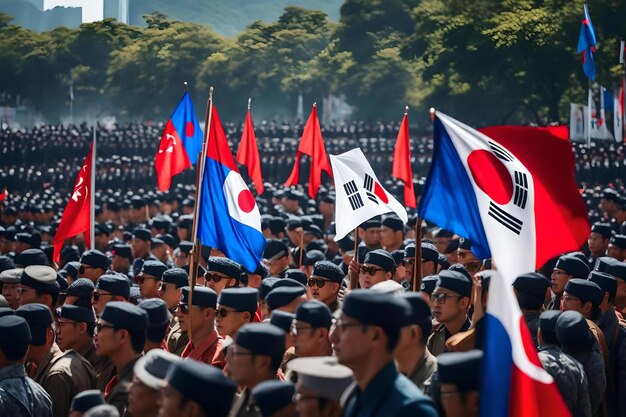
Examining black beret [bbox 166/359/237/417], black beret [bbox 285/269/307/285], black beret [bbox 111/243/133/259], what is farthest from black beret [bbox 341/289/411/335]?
black beret [bbox 111/243/133/259]

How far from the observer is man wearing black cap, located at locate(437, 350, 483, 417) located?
4.91 meters

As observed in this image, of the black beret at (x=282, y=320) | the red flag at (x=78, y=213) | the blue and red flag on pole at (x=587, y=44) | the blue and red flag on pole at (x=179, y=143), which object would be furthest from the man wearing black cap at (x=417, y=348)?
the blue and red flag on pole at (x=587, y=44)

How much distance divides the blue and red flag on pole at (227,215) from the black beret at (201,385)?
463 centimetres

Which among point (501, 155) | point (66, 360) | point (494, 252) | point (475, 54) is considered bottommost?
point (66, 360)

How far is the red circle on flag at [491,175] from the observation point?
713 centimetres

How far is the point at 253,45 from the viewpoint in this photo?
67.6 metres

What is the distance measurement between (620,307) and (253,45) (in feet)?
193

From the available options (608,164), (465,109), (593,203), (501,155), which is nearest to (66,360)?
(501,155)

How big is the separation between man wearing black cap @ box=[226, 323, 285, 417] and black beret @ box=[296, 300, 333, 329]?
0.81 m

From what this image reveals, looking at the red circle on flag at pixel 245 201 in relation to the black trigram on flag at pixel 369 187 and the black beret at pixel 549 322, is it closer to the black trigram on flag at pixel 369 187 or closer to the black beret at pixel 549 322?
the black trigram on flag at pixel 369 187

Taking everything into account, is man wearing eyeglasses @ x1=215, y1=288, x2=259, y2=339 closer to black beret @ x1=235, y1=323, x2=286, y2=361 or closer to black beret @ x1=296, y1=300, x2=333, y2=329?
black beret @ x1=296, y1=300, x2=333, y2=329

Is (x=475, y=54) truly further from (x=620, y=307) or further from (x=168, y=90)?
(x=620, y=307)

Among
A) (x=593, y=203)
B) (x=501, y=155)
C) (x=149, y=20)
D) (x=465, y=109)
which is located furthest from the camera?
(x=149, y=20)

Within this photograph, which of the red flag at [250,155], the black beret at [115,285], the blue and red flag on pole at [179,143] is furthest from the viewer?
the red flag at [250,155]
